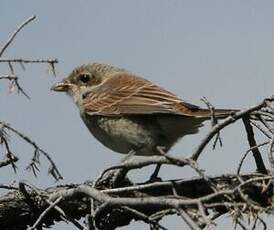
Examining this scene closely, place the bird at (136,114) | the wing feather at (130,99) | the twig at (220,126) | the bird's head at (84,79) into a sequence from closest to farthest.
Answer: the twig at (220,126) → the bird at (136,114) → the wing feather at (130,99) → the bird's head at (84,79)

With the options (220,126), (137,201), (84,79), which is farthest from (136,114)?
(137,201)

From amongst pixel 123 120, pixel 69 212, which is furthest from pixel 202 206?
pixel 123 120

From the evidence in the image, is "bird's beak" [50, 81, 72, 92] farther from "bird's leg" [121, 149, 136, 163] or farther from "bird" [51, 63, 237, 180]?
"bird's leg" [121, 149, 136, 163]

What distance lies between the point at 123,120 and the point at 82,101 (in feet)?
2.64

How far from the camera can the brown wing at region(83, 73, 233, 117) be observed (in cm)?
628

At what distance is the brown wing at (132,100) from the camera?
20.6ft

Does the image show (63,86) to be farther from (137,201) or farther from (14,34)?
(137,201)

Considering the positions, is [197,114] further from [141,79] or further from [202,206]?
[202,206]

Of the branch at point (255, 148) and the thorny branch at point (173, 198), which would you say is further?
the branch at point (255, 148)

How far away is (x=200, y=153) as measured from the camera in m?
3.80

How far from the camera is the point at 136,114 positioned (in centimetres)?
654

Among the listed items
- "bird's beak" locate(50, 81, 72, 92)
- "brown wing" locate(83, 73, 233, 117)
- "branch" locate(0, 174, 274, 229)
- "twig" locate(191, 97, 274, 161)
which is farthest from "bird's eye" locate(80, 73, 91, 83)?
"twig" locate(191, 97, 274, 161)

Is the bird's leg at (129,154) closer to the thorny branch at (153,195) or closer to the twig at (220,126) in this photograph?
the thorny branch at (153,195)

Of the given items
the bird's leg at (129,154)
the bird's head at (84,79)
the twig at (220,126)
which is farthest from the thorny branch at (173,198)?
the bird's head at (84,79)
